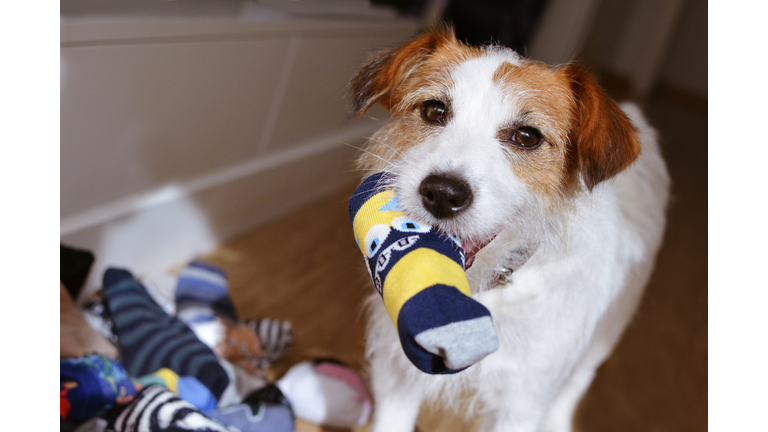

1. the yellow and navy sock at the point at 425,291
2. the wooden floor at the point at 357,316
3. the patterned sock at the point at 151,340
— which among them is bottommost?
the wooden floor at the point at 357,316

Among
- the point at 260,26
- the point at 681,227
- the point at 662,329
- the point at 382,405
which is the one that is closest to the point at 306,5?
the point at 260,26

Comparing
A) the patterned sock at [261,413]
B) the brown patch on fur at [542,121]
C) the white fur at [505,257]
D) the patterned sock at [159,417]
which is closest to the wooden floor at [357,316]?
the patterned sock at [261,413]

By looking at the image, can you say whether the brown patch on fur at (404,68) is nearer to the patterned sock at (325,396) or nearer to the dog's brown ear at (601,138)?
the dog's brown ear at (601,138)

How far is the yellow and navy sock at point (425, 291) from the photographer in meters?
0.57

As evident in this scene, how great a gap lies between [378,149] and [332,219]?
1.32 metres

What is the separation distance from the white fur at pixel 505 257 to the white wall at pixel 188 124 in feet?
2.73

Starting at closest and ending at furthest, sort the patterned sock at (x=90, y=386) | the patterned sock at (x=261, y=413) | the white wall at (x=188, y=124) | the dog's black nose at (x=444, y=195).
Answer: the dog's black nose at (x=444, y=195), the patterned sock at (x=90, y=386), the patterned sock at (x=261, y=413), the white wall at (x=188, y=124)

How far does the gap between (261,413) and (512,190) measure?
0.81 metres

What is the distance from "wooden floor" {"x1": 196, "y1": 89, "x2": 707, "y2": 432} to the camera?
64.7 inches

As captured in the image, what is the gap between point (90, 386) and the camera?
1.12 metres

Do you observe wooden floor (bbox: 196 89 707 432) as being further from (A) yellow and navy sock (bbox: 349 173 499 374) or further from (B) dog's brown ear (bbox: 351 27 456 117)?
(A) yellow and navy sock (bbox: 349 173 499 374)

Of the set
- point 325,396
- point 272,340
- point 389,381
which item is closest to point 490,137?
point 389,381

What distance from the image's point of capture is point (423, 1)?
2.81 m

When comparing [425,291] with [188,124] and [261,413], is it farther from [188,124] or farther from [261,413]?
[188,124]
